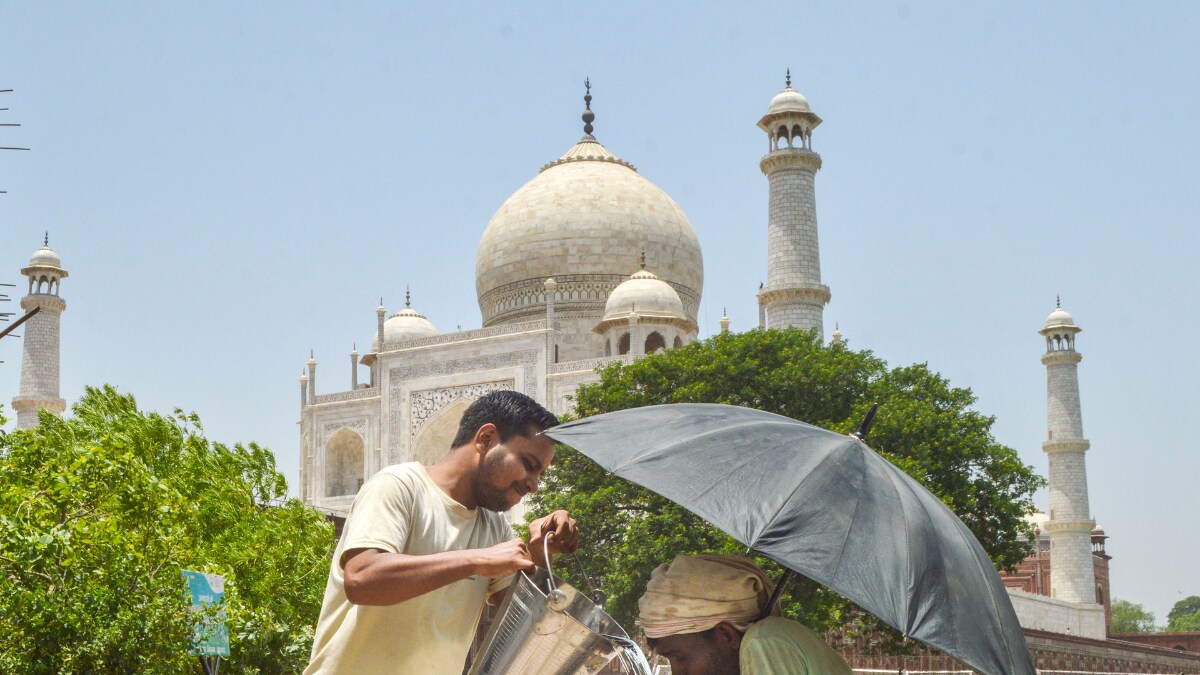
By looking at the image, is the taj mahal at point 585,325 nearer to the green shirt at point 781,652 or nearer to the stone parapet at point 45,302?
the stone parapet at point 45,302

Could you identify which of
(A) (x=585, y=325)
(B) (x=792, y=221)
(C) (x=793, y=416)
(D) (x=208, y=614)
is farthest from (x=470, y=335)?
(D) (x=208, y=614)

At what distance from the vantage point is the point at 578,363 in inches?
1161

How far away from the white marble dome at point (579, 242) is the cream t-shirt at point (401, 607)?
30362 mm

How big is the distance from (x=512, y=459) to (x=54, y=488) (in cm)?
683

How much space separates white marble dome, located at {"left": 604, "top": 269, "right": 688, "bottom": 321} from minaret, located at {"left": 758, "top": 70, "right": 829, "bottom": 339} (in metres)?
3.56

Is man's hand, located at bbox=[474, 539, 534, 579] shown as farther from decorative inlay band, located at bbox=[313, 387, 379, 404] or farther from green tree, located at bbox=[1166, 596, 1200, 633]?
green tree, located at bbox=[1166, 596, 1200, 633]

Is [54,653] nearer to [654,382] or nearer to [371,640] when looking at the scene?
[371,640]

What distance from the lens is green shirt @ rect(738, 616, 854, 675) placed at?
291 centimetres

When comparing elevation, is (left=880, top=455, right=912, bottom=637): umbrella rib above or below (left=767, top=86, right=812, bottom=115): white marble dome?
below

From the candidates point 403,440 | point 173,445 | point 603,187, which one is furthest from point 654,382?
point 603,187

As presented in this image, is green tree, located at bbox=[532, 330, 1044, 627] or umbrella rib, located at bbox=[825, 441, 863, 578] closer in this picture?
umbrella rib, located at bbox=[825, 441, 863, 578]

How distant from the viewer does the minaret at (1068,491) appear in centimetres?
3491

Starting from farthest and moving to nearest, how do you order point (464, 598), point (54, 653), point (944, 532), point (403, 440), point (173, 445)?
1. point (403, 440)
2. point (173, 445)
3. point (54, 653)
4. point (944, 532)
5. point (464, 598)

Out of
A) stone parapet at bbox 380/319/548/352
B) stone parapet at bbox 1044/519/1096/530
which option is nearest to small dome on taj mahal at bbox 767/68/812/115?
stone parapet at bbox 380/319/548/352
